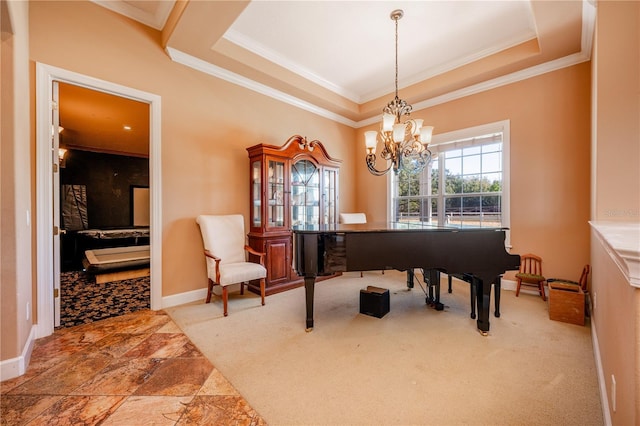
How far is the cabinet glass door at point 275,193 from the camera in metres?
3.62

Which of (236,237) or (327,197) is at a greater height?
(327,197)

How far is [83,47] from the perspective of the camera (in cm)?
Result: 251

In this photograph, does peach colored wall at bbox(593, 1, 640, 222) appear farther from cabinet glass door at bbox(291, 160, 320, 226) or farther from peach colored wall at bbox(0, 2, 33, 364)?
peach colored wall at bbox(0, 2, 33, 364)

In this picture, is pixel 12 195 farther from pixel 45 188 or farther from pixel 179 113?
pixel 179 113

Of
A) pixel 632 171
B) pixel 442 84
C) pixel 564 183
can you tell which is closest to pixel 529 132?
pixel 564 183

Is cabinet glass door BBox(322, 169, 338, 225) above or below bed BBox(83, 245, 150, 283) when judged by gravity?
above

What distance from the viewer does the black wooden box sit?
2721 millimetres

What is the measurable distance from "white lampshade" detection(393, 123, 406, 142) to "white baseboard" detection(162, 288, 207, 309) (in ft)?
9.44

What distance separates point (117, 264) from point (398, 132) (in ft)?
15.4

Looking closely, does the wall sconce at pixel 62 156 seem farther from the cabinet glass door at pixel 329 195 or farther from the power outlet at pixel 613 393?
the power outlet at pixel 613 393

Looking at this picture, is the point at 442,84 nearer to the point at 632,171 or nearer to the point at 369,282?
the point at 632,171

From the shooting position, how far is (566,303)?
256 cm

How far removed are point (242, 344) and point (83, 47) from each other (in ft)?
10.4

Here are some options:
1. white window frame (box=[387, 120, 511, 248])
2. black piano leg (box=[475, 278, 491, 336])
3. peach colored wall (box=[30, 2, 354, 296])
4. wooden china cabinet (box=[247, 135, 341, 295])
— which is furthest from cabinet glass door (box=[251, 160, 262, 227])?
white window frame (box=[387, 120, 511, 248])
